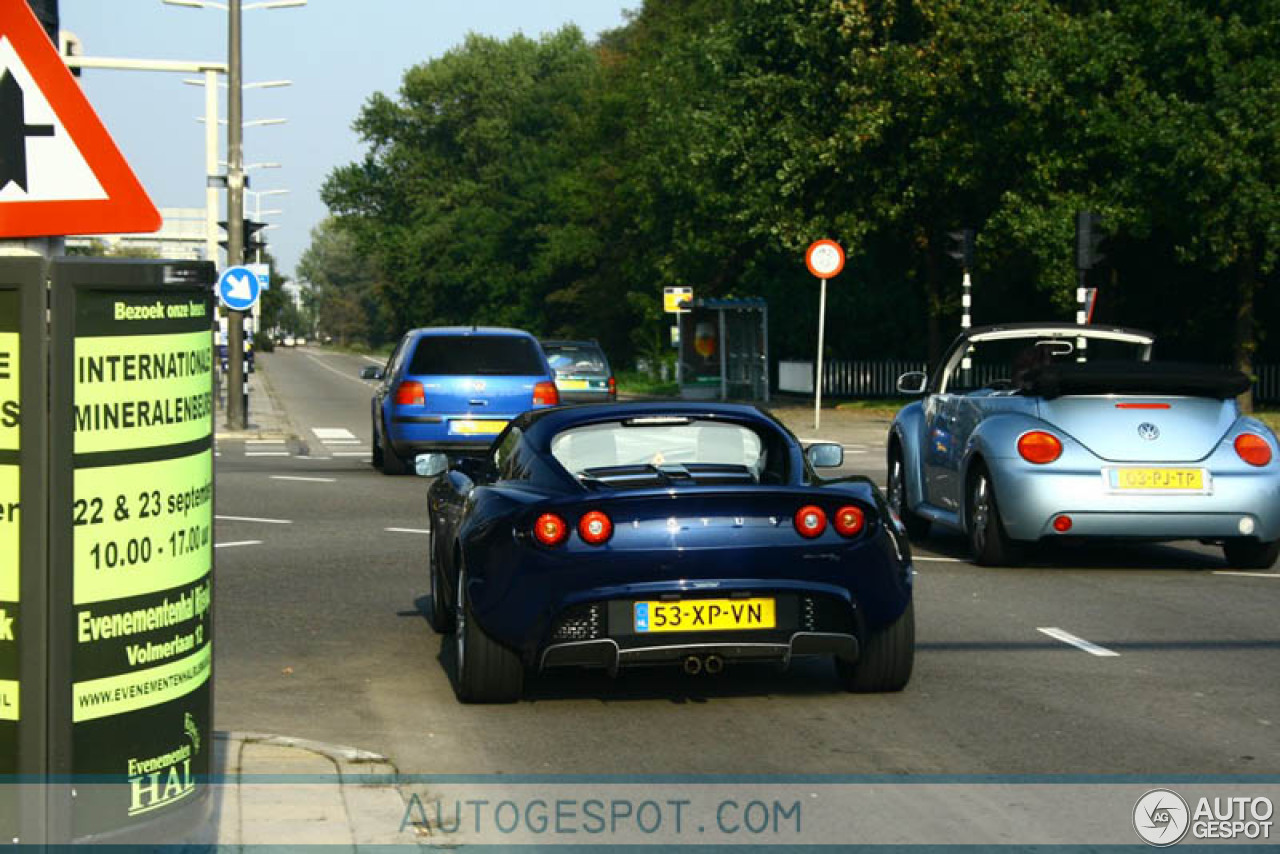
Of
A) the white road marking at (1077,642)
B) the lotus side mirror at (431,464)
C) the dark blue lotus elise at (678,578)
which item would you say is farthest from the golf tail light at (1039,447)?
the dark blue lotus elise at (678,578)

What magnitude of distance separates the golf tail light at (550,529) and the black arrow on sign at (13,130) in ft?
10.3

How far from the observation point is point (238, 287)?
31.9 meters

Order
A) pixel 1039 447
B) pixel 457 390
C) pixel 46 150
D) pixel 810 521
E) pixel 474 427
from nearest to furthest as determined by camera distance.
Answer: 1. pixel 46 150
2. pixel 810 521
3. pixel 1039 447
4. pixel 474 427
5. pixel 457 390

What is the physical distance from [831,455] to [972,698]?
197 centimetres

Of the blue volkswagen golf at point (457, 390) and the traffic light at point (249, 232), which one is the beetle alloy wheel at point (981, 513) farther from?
the traffic light at point (249, 232)

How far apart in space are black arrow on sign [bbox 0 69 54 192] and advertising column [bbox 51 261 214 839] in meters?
0.55

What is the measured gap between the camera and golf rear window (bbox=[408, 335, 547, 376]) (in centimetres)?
2250

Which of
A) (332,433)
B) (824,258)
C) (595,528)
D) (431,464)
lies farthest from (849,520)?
(332,433)

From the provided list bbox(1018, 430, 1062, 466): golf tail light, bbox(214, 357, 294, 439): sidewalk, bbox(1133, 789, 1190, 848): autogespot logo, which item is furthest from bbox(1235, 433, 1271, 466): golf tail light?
bbox(214, 357, 294, 439): sidewalk

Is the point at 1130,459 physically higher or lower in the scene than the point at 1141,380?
lower

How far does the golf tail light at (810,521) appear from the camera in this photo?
7840 millimetres

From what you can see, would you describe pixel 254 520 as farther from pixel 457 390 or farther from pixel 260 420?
pixel 260 420

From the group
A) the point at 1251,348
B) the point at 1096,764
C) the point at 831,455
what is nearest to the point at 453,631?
the point at 831,455

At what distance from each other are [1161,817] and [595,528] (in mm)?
2588
